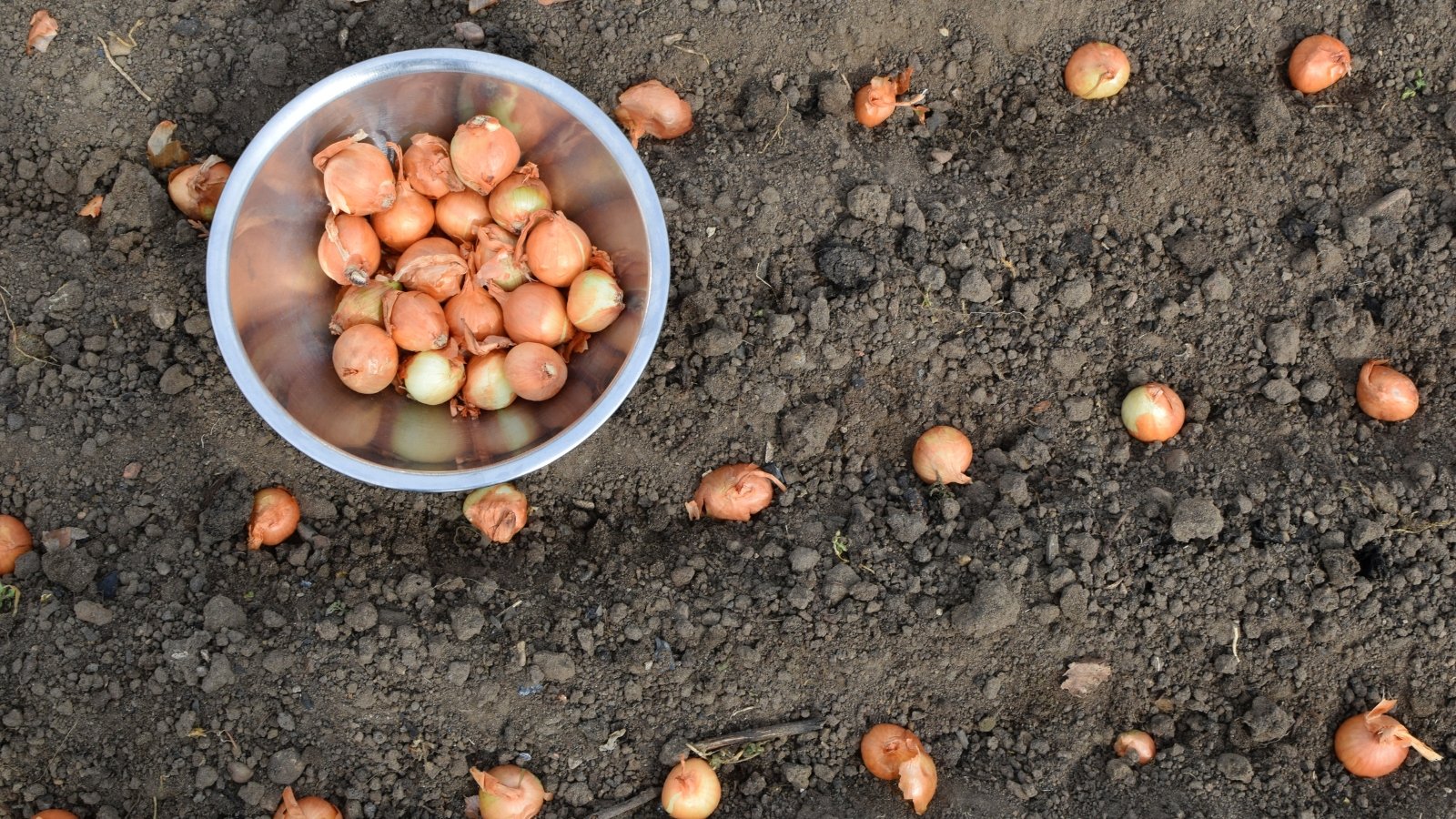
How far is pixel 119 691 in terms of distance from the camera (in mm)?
2736

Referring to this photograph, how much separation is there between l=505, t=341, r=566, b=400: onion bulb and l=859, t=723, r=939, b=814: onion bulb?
126 centimetres

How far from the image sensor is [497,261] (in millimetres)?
2828

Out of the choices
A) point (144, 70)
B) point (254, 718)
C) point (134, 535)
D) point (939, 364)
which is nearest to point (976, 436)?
point (939, 364)

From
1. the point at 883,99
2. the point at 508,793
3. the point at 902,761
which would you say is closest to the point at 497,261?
the point at 883,99

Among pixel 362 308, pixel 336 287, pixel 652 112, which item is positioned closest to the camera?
pixel 362 308

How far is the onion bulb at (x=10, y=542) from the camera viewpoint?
9.34 feet

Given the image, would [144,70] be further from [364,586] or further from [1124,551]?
[1124,551]

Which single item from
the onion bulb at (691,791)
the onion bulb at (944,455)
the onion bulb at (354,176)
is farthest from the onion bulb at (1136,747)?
the onion bulb at (354,176)

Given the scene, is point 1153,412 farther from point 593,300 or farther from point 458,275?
point 458,275

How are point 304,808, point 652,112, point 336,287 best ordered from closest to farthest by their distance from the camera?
point 304,808
point 336,287
point 652,112

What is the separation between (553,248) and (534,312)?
0.17m

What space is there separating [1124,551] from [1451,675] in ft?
3.17

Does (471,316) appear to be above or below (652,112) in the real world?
below

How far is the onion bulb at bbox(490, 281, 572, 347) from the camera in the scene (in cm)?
280
